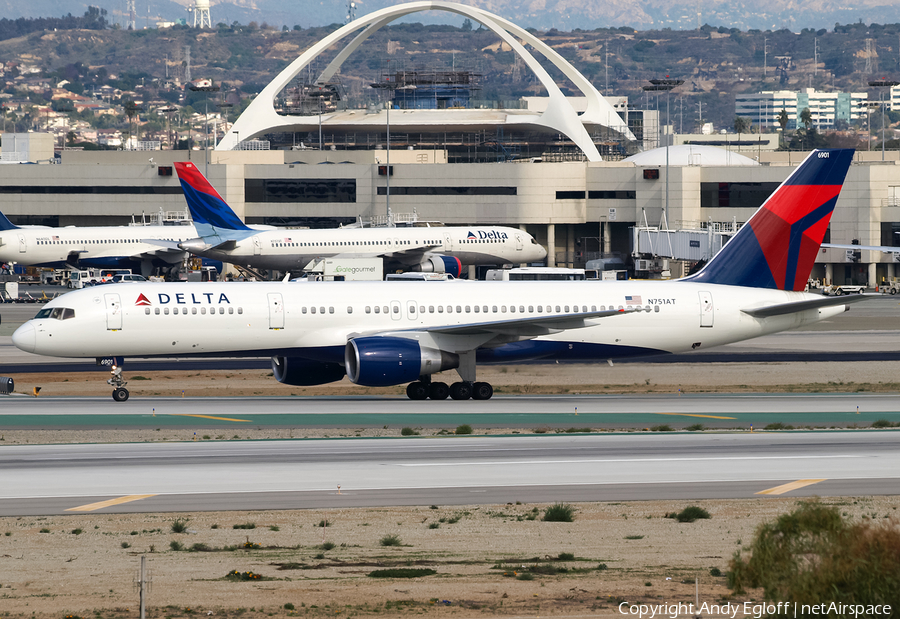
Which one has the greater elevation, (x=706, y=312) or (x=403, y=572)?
(x=706, y=312)

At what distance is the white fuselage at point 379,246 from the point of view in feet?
306

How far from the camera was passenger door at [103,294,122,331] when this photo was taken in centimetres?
3862

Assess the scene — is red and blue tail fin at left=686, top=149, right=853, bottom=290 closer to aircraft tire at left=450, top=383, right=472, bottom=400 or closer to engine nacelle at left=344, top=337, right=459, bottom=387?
aircraft tire at left=450, top=383, right=472, bottom=400

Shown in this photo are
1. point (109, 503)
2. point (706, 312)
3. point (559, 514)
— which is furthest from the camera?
point (706, 312)

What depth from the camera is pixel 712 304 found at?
42688mm

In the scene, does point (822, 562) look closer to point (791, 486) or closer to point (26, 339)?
point (791, 486)

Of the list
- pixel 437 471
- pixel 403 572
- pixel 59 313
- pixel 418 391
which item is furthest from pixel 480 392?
pixel 403 572

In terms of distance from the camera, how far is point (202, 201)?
90.7 metres

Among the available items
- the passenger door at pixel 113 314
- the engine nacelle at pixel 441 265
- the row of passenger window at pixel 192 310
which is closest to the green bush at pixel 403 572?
the row of passenger window at pixel 192 310

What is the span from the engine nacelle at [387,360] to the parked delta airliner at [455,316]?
5 centimetres

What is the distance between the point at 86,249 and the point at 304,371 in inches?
2609

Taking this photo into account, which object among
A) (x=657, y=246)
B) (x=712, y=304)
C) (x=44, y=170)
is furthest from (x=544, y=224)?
A: (x=712, y=304)

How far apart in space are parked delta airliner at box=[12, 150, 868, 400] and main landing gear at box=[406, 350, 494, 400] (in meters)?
0.05

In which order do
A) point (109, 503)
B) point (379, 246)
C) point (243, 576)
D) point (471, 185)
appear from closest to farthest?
point (243, 576), point (109, 503), point (379, 246), point (471, 185)
